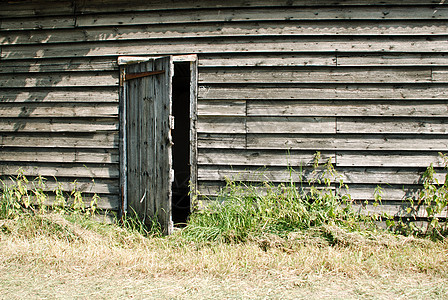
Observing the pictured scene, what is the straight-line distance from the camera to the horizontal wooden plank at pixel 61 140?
4.35 m

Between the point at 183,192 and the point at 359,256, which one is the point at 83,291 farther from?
the point at 183,192

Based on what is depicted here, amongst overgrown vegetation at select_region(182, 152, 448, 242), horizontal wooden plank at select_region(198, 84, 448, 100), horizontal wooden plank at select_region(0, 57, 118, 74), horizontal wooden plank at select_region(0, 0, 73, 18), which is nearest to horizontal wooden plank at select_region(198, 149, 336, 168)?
overgrown vegetation at select_region(182, 152, 448, 242)

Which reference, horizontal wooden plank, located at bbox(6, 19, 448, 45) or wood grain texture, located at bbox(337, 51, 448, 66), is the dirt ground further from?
horizontal wooden plank, located at bbox(6, 19, 448, 45)

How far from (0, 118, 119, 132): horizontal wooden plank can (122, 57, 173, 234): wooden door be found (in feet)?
1.04

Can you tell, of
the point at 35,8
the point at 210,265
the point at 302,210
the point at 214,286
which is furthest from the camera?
the point at 35,8

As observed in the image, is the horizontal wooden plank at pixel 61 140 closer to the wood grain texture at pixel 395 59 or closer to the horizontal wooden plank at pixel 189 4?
the horizontal wooden plank at pixel 189 4

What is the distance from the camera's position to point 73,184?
439 cm

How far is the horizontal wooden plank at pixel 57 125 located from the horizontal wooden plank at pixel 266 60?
1598 mm

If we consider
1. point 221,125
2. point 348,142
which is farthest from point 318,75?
point 221,125

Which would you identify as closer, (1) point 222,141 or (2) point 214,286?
(2) point 214,286

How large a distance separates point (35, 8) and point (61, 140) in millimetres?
1980

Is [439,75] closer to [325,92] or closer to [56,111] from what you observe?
[325,92]

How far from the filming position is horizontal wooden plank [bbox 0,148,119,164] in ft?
14.3

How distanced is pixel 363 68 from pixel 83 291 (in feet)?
13.5
